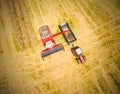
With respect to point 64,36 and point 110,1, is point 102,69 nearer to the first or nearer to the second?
point 64,36

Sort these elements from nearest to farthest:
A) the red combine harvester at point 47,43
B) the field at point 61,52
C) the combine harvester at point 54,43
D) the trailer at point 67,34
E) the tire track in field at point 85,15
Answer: the field at point 61,52, the combine harvester at point 54,43, the red combine harvester at point 47,43, the trailer at point 67,34, the tire track in field at point 85,15

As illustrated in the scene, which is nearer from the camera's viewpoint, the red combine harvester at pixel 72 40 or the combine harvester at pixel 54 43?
the red combine harvester at pixel 72 40

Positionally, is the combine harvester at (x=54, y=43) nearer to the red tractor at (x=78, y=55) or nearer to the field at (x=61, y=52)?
the red tractor at (x=78, y=55)

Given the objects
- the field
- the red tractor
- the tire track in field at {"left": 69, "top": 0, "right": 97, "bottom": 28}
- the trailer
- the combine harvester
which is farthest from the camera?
the tire track in field at {"left": 69, "top": 0, "right": 97, "bottom": 28}

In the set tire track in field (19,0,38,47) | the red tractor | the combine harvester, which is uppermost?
tire track in field (19,0,38,47)

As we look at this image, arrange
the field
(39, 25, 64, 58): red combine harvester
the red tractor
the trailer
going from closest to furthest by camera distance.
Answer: the field
the red tractor
(39, 25, 64, 58): red combine harvester
the trailer

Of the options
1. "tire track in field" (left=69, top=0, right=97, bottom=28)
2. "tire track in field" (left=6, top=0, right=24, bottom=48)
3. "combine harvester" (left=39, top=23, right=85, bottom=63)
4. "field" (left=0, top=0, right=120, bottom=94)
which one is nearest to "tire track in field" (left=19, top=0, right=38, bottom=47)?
"field" (left=0, top=0, right=120, bottom=94)

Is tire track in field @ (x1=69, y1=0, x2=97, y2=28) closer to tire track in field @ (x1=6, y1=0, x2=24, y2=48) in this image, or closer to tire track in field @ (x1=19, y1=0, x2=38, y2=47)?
tire track in field @ (x1=19, y1=0, x2=38, y2=47)

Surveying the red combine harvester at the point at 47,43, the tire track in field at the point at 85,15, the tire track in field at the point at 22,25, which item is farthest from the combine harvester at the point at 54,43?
the tire track in field at the point at 85,15
